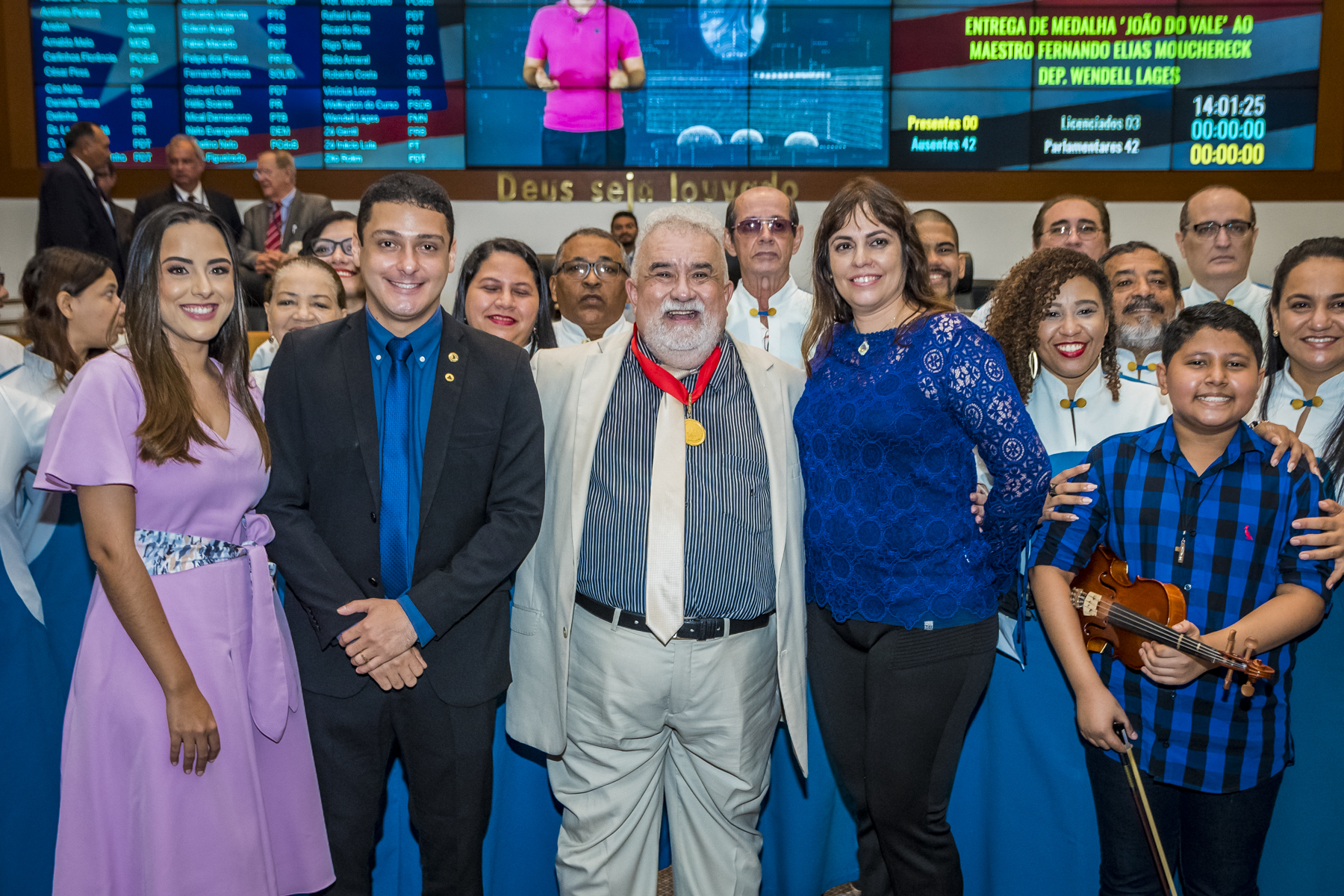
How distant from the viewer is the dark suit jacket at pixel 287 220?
23.0 ft

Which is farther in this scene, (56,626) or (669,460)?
(56,626)

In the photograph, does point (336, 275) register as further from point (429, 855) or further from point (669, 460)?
point (429, 855)

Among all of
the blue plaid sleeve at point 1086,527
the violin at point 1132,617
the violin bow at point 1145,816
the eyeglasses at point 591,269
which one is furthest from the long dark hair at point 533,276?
the violin bow at point 1145,816

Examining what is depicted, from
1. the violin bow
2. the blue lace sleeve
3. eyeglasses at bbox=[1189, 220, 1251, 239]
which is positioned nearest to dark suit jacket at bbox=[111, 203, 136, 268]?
the blue lace sleeve

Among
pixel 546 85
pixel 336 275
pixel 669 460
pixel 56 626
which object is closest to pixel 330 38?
pixel 546 85

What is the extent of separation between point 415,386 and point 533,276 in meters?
1.38

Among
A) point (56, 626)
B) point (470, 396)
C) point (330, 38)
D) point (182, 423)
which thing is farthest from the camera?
point (330, 38)

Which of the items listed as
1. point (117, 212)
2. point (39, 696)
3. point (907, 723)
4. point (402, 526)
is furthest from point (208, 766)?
point (117, 212)

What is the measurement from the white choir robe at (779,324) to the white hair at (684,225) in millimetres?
1694

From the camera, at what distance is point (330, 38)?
7754 mm

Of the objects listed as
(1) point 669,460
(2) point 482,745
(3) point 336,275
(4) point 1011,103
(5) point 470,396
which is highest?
(4) point 1011,103

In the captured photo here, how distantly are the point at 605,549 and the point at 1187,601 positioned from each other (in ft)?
4.60

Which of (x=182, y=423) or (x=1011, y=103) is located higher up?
(x=1011, y=103)

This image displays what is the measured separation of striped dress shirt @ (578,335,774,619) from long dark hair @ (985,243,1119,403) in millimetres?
1166
